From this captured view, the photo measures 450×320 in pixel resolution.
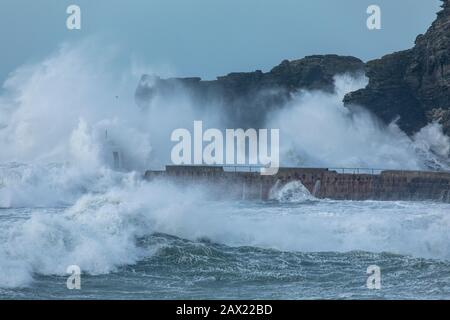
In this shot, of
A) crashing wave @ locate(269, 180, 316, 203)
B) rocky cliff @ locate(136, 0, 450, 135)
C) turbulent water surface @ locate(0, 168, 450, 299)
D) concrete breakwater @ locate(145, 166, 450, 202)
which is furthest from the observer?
rocky cliff @ locate(136, 0, 450, 135)

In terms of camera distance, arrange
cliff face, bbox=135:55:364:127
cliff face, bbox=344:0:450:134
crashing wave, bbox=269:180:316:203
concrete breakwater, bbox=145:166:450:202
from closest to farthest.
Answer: crashing wave, bbox=269:180:316:203
concrete breakwater, bbox=145:166:450:202
cliff face, bbox=344:0:450:134
cliff face, bbox=135:55:364:127

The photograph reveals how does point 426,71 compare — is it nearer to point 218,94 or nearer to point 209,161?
point 209,161

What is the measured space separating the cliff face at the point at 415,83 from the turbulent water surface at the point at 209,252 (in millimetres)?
22569

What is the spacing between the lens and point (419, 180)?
Answer: 32.0m

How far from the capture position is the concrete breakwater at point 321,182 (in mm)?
32062

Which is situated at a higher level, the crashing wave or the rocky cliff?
the rocky cliff

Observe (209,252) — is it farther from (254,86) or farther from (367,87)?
(254,86)

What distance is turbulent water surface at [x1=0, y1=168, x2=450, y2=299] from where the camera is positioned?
13648 millimetres

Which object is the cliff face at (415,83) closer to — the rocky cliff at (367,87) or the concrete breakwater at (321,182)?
the rocky cliff at (367,87)

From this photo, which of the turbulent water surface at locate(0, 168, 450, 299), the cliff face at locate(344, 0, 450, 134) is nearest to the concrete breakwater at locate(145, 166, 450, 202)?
the turbulent water surface at locate(0, 168, 450, 299)

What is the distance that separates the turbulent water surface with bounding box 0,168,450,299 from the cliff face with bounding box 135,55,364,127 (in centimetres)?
3821

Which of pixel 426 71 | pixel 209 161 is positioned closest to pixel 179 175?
pixel 209 161

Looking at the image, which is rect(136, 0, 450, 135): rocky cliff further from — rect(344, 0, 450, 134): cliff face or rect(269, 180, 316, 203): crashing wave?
rect(269, 180, 316, 203): crashing wave

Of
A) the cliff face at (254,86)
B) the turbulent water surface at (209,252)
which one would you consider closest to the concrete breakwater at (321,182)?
the turbulent water surface at (209,252)
